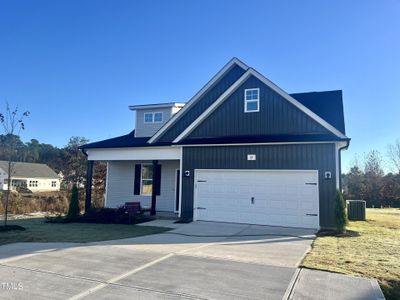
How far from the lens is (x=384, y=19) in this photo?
1109cm

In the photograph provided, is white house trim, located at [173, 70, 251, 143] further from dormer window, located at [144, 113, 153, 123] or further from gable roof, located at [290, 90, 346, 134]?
dormer window, located at [144, 113, 153, 123]

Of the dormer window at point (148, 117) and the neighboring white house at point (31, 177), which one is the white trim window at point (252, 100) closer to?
the dormer window at point (148, 117)

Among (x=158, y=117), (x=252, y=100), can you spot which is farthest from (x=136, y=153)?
(x=252, y=100)

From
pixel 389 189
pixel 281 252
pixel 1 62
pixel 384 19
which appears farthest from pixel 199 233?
pixel 389 189

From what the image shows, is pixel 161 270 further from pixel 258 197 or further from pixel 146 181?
pixel 146 181

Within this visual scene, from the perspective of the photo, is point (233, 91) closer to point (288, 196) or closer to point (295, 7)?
point (295, 7)

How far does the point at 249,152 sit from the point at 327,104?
558cm

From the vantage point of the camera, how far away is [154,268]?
6.14m

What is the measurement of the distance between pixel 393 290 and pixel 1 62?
62.0ft

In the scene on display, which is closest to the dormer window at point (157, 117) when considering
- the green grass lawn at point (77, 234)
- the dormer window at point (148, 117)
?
the dormer window at point (148, 117)

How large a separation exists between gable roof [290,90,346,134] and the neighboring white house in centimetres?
4750

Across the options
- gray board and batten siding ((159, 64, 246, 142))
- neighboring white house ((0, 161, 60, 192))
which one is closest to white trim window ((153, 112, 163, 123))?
gray board and batten siding ((159, 64, 246, 142))

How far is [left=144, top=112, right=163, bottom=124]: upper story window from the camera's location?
61.2 ft

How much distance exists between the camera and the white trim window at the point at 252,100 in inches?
549
